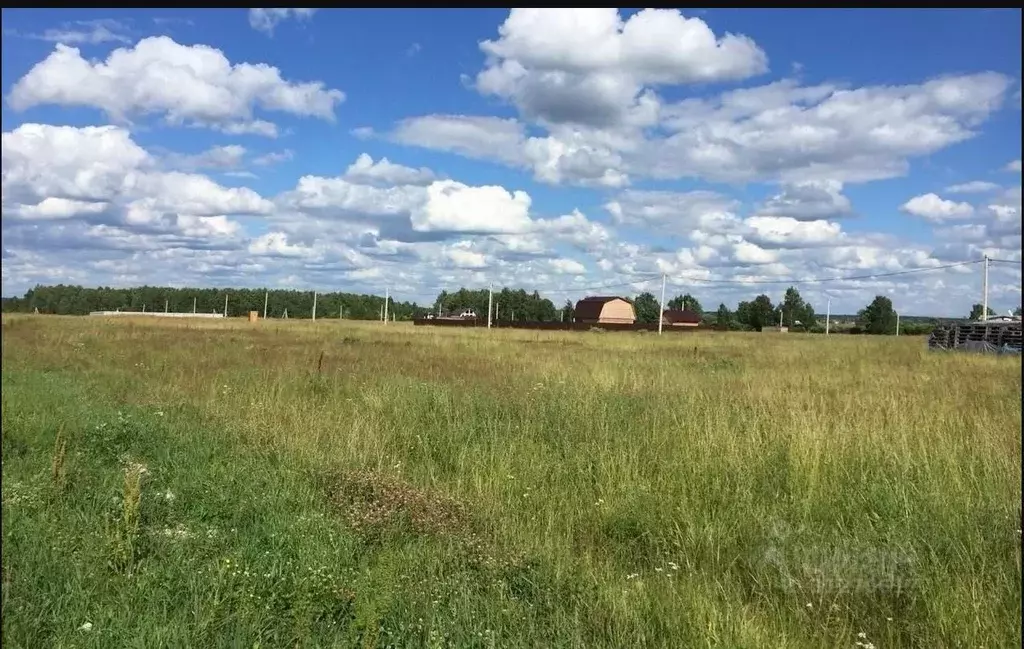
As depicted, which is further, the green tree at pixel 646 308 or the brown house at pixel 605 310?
the green tree at pixel 646 308

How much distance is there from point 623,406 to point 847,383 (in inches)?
245

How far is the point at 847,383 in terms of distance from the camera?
43.2 feet

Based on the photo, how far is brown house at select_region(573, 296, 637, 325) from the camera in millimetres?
108000

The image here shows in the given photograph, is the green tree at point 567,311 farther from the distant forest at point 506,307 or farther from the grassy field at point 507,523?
the grassy field at point 507,523

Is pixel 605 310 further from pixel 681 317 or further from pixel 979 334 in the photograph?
pixel 979 334

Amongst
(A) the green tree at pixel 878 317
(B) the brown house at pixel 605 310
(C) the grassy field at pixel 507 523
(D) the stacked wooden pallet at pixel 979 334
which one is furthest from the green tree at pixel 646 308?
(C) the grassy field at pixel 507 523

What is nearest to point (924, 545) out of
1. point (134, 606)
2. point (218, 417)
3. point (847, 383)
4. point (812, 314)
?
point (134, 606)

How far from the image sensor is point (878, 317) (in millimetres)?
99688

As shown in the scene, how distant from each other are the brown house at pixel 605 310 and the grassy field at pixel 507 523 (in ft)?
324

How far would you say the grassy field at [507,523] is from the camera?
3.55 metres

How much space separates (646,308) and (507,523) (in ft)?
426

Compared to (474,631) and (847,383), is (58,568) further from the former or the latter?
(847,383)

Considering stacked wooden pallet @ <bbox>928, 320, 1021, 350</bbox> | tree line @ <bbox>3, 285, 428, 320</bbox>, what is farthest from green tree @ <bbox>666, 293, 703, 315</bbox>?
stacked wooden pallet @ <bbox>928, 320, 1021, 350</bbox>

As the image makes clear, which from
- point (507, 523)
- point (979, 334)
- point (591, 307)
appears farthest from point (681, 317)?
point (507, 523)
